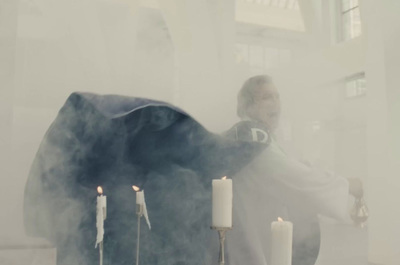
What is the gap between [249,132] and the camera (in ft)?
4.17

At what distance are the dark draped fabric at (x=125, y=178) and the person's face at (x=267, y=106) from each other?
13 cm

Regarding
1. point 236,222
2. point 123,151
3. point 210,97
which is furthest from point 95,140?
point 236,222

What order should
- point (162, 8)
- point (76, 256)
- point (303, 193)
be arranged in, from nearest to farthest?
point (76, 256) → point (162, 8) → point (303, 193)

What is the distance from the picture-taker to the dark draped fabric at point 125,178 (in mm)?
1048

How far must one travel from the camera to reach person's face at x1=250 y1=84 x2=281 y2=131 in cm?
131

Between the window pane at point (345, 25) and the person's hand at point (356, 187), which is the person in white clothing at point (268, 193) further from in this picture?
the window pane at point (345, 25)

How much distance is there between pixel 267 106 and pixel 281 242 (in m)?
0.43

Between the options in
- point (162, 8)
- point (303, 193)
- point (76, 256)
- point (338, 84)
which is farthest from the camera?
point (338, 84)

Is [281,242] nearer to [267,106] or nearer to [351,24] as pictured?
[267,106]

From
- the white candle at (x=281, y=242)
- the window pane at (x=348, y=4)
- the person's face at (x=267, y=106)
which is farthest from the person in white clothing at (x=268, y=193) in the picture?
the window pane at (x=348, y=4)

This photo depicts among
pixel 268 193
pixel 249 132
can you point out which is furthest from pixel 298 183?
pixel 249 132

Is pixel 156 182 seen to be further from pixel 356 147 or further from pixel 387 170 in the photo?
pixel 387 170

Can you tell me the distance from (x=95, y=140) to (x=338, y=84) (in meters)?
0.74

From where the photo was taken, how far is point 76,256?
3.48 feet
